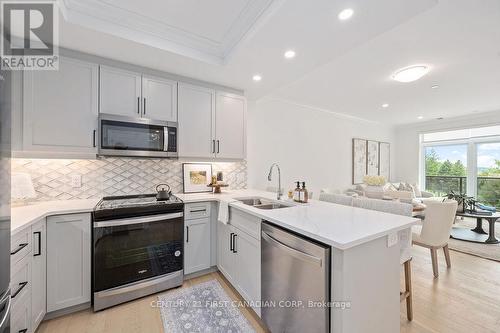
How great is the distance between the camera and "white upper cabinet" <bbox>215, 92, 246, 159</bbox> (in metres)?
2.94

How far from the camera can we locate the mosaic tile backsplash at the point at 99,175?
2.15 m

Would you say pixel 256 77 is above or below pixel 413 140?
above

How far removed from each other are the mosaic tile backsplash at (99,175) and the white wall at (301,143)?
153cm

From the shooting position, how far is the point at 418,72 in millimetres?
2859

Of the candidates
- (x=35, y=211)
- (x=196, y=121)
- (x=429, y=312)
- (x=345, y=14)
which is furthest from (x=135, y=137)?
(x=429, y=312)

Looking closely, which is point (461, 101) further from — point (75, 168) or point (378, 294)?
point (75, 168)

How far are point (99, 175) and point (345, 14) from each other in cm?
294

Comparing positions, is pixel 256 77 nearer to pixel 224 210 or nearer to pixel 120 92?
pixel 120 92

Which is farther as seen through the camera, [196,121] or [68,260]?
[196,121]

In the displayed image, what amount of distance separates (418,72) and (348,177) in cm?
325

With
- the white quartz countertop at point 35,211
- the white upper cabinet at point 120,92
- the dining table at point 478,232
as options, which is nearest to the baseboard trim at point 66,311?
the white quartz countertop at point 35,211

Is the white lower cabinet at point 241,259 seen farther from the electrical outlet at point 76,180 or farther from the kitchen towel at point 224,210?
the electrical outlet at point 76,180

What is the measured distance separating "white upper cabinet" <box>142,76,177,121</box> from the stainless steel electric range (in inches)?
41.7

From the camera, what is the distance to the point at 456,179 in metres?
5.93
